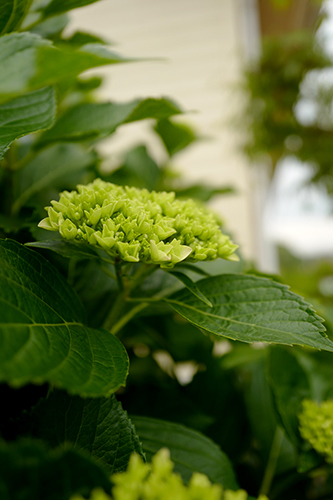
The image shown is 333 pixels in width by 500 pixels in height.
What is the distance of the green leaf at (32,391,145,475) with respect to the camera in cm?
24

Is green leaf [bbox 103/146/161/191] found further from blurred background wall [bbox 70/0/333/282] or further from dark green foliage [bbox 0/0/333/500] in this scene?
blurred background wall [bbox 70/0/333/282]

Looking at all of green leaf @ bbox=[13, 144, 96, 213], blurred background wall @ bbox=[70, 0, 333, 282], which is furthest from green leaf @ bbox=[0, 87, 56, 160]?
blurred background wall @ bbox=[70, 0, 333, 282]

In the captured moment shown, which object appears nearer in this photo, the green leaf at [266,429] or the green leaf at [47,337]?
the green leaf at [47,337]

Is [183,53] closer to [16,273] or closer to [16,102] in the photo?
[16,102]

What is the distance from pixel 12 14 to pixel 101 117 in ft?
0.42

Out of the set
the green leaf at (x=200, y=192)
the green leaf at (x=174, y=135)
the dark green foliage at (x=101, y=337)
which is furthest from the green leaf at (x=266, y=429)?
the green leaf at (x=174, y=135)

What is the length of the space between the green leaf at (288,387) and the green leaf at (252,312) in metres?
0.11

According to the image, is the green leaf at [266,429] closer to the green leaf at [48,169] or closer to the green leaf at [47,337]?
the green leaf at [47,337]

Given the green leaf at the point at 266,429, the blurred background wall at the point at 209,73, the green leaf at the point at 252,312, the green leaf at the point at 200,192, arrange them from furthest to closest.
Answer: the blurred background wall at the point at 209,73, the green leaf at the point at 200,192, the green leaf at the point at 266,429, the green leaf at the point at 252,312

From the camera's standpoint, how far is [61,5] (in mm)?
350

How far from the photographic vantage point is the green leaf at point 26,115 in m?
0.28

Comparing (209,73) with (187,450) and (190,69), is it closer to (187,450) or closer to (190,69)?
(190,69)

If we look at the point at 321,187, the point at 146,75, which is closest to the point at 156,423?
the point at 146,75

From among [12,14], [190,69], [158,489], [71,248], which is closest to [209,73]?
[190,69]
